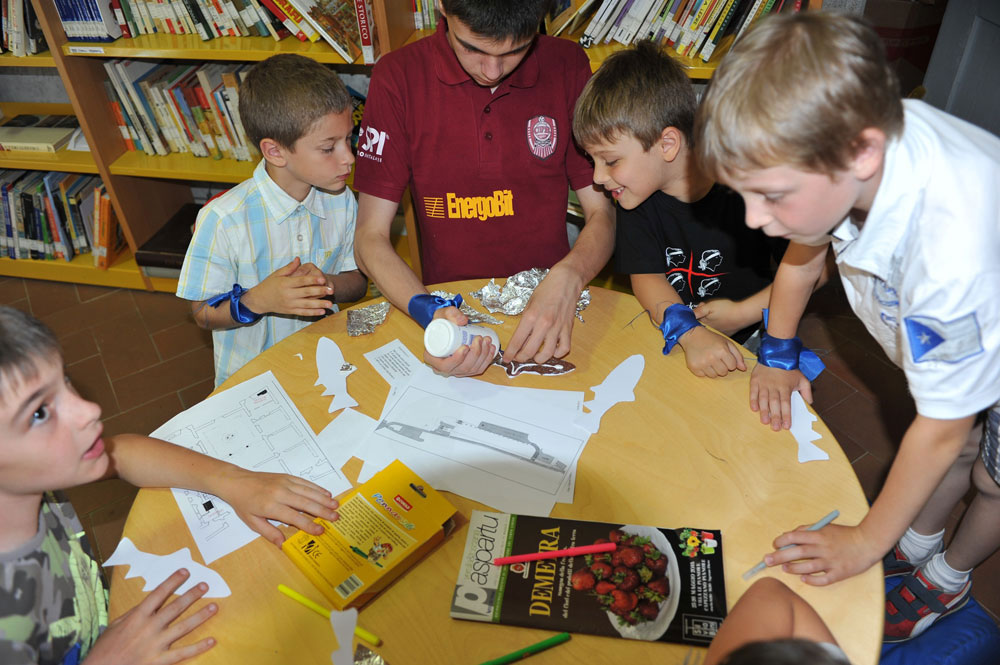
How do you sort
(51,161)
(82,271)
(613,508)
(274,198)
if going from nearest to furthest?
(613,508) < (274,198) < (51,161) < (82,271)

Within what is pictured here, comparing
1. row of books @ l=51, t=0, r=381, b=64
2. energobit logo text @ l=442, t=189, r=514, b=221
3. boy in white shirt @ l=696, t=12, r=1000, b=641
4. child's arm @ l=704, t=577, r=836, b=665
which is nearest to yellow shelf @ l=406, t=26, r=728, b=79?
row of books @ l=51, t=0, r=381, b=64

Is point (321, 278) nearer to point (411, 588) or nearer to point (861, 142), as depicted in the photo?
point (411, 588)

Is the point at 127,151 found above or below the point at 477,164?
below

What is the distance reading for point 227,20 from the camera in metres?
2.41

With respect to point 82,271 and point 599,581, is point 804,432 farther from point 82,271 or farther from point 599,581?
point 82,271

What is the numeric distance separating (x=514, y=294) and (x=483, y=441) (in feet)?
1.35

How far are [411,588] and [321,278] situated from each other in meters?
0.74

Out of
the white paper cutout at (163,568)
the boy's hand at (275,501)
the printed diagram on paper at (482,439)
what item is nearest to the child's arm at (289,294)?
the printed diagram on paper at (482,439)

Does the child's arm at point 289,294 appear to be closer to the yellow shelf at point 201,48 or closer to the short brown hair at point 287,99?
the short brown hair at point 287,99

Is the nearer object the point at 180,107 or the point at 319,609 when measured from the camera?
the point at 319,609

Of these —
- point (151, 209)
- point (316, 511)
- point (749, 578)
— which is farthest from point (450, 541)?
point (151, 209)

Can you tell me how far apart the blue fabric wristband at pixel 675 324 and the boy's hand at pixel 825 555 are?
447 mm

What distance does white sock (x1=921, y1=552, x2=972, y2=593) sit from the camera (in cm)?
155

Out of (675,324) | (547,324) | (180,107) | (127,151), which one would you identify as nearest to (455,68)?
(547,324)
